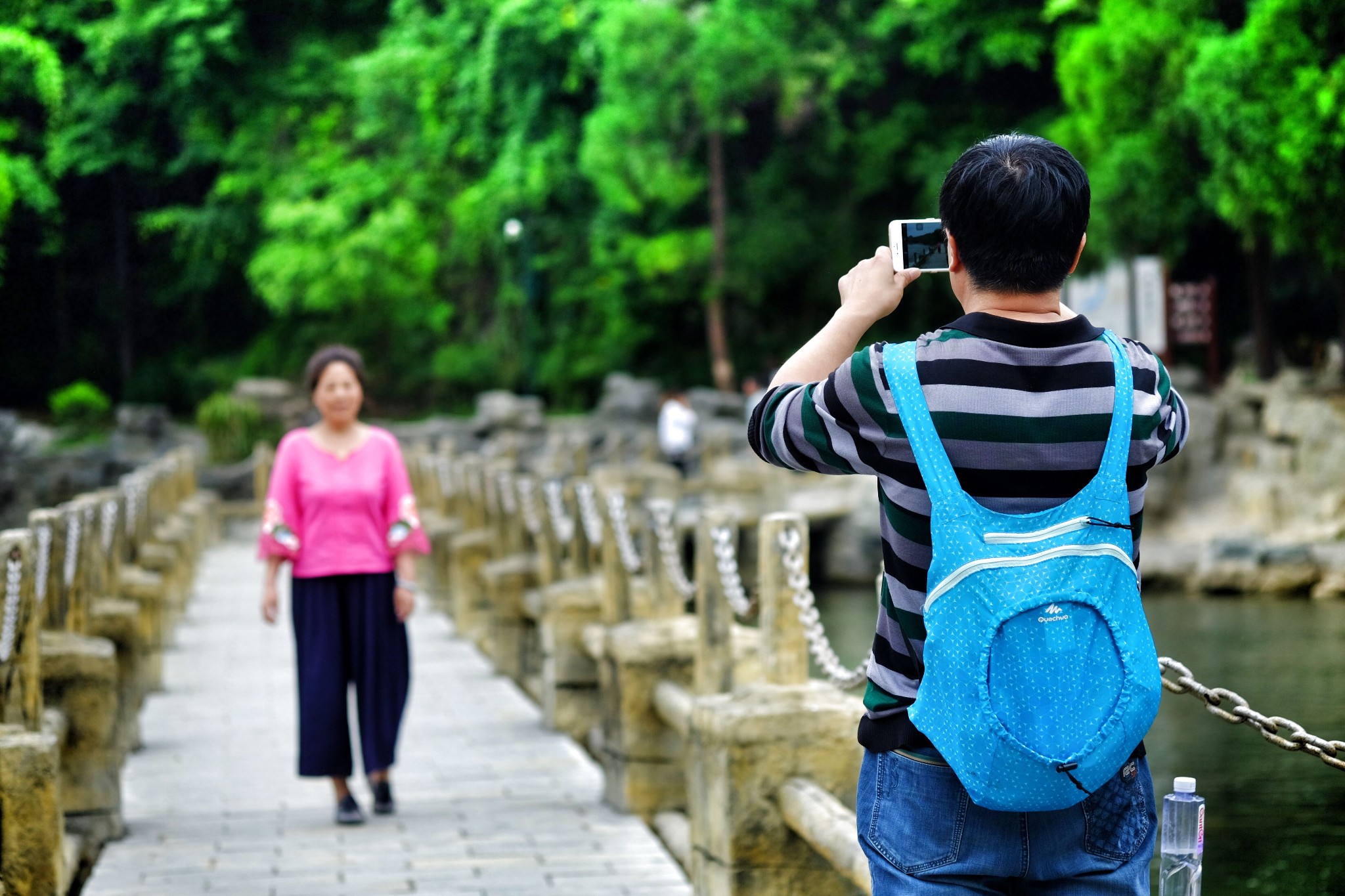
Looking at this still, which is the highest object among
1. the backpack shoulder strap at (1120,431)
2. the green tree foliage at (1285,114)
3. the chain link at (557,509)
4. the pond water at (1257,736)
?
the green tree foliage at (1285,114)

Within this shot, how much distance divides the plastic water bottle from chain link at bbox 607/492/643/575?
4.36 m

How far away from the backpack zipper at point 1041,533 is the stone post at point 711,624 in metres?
3.02

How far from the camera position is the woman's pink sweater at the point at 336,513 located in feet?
19.9

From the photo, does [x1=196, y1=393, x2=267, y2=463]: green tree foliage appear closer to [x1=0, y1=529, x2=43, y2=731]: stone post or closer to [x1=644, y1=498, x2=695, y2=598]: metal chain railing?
[x1=644, y1=498, x2=695, y2=598]: metal chain railing

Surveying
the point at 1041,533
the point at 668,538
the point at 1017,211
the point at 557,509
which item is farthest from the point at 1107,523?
the point at 557,509

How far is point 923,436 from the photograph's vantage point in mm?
2145

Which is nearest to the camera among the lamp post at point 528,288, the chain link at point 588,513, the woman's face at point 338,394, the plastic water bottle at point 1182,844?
the plastic water bottle at point 1182,844

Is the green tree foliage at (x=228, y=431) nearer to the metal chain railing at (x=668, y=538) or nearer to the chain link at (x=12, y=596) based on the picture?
the metal chain railing at (x=668, y=538)

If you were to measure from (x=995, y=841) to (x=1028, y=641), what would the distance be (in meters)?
0.31

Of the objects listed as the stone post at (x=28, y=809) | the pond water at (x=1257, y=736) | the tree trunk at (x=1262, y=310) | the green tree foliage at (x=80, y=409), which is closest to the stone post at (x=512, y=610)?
the pond water at (x=1257, y=736)

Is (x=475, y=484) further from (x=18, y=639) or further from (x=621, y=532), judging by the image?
(x=18, y=639)

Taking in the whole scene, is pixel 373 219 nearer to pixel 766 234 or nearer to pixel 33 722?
pixel 766 234

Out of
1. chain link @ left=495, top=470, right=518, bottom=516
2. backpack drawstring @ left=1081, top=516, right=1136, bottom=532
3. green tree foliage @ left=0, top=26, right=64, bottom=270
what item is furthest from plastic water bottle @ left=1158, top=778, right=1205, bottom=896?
green tree foliage @ left=0, top=26, right=64, bottom=270

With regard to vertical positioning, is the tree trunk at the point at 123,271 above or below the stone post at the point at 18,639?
above
